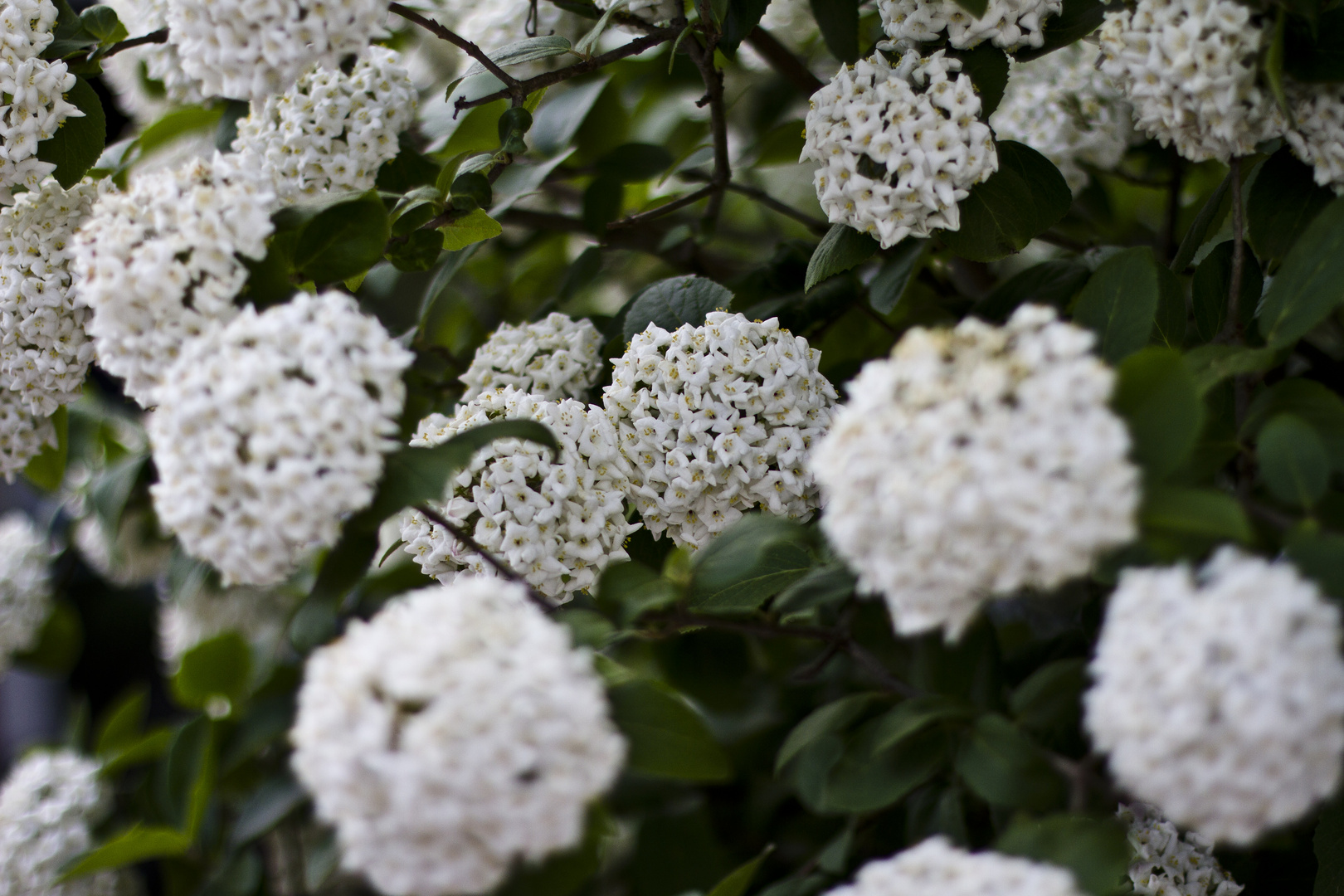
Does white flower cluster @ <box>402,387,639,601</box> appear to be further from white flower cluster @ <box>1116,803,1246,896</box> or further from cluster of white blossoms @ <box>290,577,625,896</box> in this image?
white flower cluster @ <box>1116,803,1246,896</box>

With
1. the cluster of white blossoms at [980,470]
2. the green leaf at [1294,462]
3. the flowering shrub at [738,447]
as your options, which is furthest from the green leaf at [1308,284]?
the cluster of white blossoms at [980,470]

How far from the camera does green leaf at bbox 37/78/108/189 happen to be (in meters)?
1.27

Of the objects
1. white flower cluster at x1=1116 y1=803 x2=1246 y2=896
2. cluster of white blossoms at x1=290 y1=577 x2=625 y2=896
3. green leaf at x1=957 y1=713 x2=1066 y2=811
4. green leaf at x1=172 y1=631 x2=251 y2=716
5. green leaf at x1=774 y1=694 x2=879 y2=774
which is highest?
cluster of white blossoms at x1=290 y1=577 x2=625 y2=896

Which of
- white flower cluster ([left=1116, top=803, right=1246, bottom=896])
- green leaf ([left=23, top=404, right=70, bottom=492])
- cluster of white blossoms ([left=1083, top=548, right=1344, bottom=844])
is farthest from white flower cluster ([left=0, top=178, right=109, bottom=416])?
white flower cluster ([left=1116, top=803, right=1246, bottom=896])

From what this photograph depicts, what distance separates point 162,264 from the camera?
0.90m

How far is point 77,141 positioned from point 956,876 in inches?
50.0

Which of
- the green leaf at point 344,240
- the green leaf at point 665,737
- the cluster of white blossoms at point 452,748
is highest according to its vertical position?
the green leaf at point 344,240

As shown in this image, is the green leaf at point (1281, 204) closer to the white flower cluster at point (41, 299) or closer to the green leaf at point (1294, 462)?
the green leaf at point (1294, 462)

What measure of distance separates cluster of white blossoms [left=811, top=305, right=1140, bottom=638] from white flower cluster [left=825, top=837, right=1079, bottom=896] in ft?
0.54

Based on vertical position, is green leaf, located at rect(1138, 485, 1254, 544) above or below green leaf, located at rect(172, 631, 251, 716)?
above

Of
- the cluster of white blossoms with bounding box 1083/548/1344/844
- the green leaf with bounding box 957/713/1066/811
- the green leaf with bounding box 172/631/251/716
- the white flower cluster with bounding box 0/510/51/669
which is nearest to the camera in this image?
the cluster of white blossoms with bounding box 1083/548/1344/844

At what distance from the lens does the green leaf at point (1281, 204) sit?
3.50 ft

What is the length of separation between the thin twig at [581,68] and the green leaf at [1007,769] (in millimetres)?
853

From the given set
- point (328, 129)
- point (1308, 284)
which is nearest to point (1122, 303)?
point (1308, 284)
